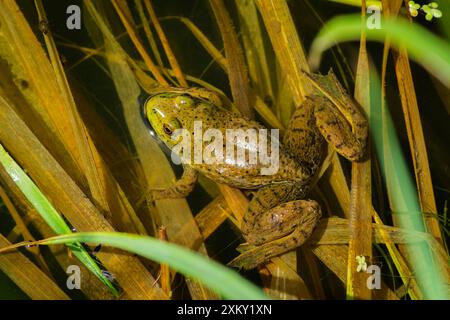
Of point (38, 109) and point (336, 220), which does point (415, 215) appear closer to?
point (336, 220)

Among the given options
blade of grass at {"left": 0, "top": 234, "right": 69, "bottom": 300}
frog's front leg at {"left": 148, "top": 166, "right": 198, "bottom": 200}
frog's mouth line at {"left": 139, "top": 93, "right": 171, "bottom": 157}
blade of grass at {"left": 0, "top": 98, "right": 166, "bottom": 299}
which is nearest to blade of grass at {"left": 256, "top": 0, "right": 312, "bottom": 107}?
frog's front leg at {"left": 148, "top": 166, "right": 198, "bottom": 200}

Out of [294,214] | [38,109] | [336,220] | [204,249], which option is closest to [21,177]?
[38,109]

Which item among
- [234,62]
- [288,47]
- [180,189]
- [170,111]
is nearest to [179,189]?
[180,189]

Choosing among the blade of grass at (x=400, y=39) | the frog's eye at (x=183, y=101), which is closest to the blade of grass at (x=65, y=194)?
the frog's eye at (x=183, y=101)

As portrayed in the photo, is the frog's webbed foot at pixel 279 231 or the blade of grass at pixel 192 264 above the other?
the frog's webbed foot at pixel 279 231

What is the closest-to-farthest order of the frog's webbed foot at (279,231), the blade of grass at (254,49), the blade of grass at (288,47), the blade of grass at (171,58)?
the frog's webbed foot at (279,231)
the blade of grass at (288,47)
the blade of grass at (171,58)
the blade of grass at (254,49)

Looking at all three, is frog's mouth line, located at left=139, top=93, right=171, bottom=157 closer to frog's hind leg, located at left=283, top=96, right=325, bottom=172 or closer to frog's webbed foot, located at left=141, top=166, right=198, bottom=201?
frog's webbed foot, located at left=141, top=166, right=198, bottom=201

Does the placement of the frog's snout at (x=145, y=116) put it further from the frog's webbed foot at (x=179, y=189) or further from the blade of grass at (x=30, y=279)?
the blade of grass at (x=30, y=279)
